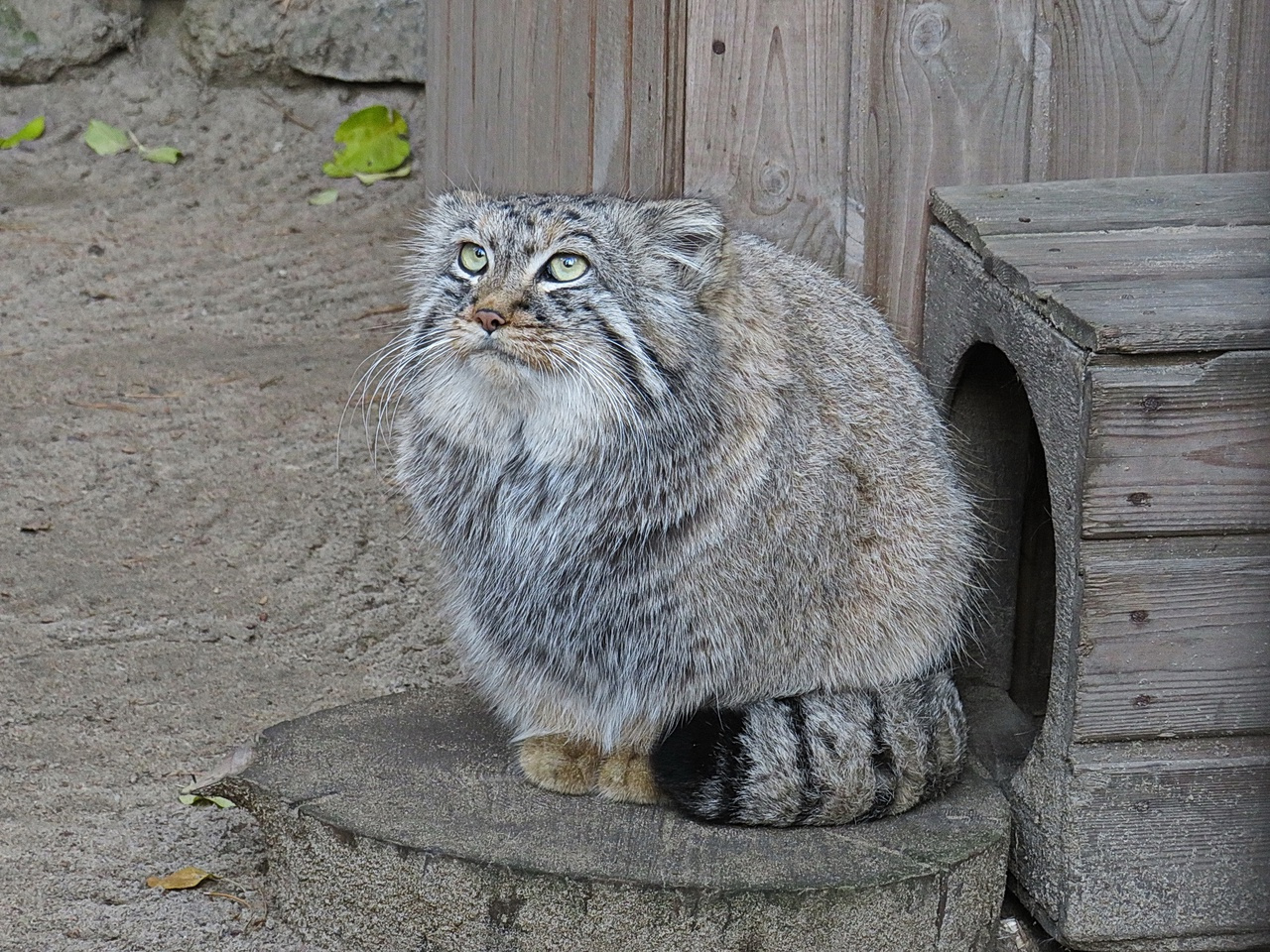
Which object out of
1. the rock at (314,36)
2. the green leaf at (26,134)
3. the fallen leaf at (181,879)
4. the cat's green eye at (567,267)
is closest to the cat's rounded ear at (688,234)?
the cat's green eye at (567,267)

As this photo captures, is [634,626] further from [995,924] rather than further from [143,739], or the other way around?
[143,739]

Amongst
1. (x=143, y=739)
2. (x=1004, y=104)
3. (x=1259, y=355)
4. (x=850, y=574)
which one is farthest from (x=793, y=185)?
(x=143, y=739)

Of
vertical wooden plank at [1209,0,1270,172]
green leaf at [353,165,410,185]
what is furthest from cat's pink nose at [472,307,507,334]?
green leaf at [353,165,410,185]

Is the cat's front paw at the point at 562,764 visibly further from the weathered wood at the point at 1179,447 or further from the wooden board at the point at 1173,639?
the weathered wood at the point at 1179,447

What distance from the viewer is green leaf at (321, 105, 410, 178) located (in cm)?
644

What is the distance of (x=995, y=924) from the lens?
2.68 metres

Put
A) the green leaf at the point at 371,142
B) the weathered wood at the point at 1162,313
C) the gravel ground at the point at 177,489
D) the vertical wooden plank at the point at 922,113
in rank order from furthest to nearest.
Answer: the green leaf at the point at 371,142 → the vertical wooden plank at the point at 922,113 → the gravel ground at the point at 177,489 → the weathered wood at the point at 1162,313

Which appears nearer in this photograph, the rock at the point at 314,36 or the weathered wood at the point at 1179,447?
the weathered wood at the point at 1179,447

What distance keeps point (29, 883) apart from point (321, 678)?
950 mm

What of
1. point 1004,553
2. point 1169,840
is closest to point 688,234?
point 1004,553

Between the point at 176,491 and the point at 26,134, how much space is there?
8.79 ft

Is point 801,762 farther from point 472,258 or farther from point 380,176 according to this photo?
point 380,176

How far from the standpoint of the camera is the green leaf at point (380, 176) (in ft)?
20.9

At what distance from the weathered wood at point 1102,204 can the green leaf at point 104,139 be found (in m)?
4.23
